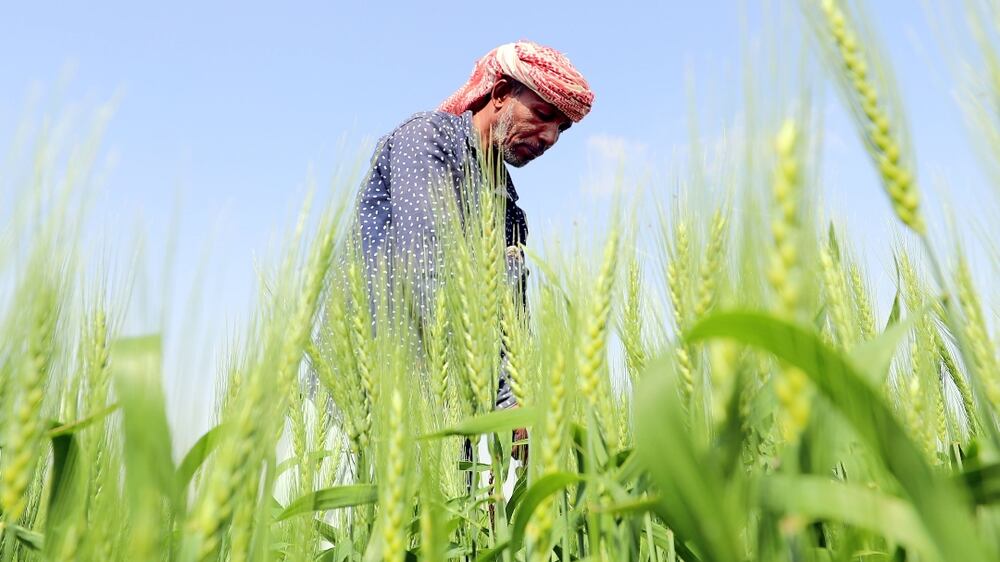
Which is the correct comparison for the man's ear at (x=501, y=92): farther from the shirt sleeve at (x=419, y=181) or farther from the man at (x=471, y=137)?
the shirt sleeve at (x=419, y=181)

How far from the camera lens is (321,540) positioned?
2.04 meters

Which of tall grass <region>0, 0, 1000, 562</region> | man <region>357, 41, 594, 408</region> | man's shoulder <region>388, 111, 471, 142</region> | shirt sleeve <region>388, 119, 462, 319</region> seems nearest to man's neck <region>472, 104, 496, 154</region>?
man <region>357, 41, 594, 408</region>

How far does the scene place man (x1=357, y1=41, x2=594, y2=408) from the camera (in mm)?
2635

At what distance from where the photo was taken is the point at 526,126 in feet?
10.8

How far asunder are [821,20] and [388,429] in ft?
2.32

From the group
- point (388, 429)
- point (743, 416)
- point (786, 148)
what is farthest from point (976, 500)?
point (388, 429)

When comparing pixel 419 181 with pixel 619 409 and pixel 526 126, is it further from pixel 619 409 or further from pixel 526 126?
pixel 619 409

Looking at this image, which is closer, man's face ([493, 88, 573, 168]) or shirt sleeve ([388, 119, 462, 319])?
shirt sleeve ([388, 119, 462, 319])

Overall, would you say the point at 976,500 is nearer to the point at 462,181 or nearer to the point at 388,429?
the point at 388,429

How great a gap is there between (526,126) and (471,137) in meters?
0.42

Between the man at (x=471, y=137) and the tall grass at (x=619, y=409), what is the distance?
0.97m

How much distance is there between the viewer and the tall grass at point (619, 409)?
610 mm

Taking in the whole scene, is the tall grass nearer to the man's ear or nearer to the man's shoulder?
the man's shoulder

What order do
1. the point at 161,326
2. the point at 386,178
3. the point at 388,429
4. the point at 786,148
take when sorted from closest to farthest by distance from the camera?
the point at 786,148, the point at 161,326, the point at 388,429, the point at 386,178
